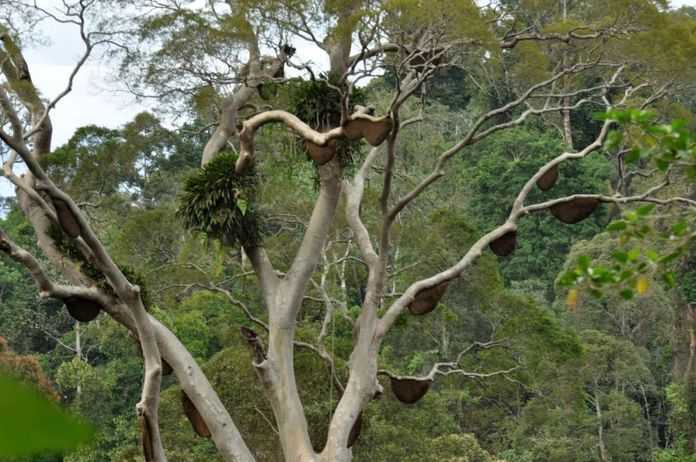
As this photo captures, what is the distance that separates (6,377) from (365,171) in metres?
8.69

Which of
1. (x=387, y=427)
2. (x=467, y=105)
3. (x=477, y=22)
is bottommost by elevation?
(x=387, y=427)

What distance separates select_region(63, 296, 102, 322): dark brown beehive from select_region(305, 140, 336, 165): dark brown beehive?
1773mm

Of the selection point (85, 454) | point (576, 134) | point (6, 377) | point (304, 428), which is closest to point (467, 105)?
point (576, 134)

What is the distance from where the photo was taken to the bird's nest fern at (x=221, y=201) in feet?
24.2

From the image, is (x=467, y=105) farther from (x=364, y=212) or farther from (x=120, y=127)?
(x=120, y=127)

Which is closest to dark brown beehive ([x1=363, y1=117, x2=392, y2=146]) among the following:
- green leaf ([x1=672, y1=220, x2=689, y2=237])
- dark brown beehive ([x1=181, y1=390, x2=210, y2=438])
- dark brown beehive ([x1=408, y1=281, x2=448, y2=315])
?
dark brown beehive ([x1=408, y1=281, x2=448, y2=315])

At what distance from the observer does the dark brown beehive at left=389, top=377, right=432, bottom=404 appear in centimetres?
813

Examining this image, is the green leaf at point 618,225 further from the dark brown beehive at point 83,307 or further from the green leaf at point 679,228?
the dark brown beehive at point 83,307

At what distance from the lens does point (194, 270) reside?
11219mm

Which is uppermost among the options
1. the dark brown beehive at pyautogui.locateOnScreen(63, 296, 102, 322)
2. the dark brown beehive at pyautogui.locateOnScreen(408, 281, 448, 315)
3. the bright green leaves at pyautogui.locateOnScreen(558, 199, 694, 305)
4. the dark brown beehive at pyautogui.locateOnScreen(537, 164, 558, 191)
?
the dark brown beehive at pyautogui.locateOnScreen(537, 164, 558, 191)

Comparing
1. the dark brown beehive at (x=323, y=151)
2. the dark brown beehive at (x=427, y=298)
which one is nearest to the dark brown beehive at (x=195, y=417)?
the dark brown beehive at (x=427, y=298)

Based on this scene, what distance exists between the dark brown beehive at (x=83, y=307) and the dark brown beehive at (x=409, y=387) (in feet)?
8.26

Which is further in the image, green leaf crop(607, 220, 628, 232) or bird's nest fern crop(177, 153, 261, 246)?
bird's nest fern crop(177, 153, 261, 246)

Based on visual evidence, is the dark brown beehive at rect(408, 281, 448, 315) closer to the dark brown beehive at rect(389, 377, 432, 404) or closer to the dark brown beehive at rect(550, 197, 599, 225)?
the dark brown beehive at rect(389, 377, 432, 404)
